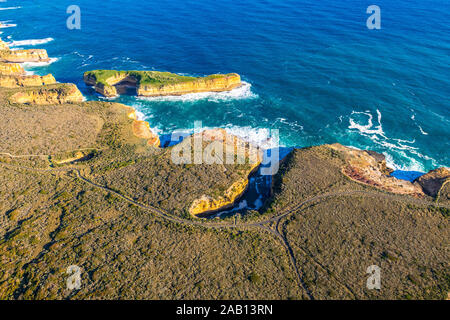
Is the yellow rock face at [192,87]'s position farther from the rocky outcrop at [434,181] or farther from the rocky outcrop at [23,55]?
the rocky outcrop at [434,181]

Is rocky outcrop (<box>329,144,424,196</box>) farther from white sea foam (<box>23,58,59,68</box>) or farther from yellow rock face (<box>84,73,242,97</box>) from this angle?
white sea foam (<box>23,58,59,68</box>)

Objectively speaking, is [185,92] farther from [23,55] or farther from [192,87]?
[23,55]

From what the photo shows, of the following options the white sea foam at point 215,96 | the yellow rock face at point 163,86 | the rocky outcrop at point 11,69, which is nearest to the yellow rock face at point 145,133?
the white sea foam at point 215,96

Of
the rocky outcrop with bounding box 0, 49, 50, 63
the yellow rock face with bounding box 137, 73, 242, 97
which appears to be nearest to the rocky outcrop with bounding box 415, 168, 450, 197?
the yellow rock face with bounding box 137, 73, 242, 97

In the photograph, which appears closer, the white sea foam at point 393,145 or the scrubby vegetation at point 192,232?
the scrubby vegetation at point 192,232

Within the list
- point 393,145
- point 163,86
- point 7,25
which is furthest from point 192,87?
point 7,25
